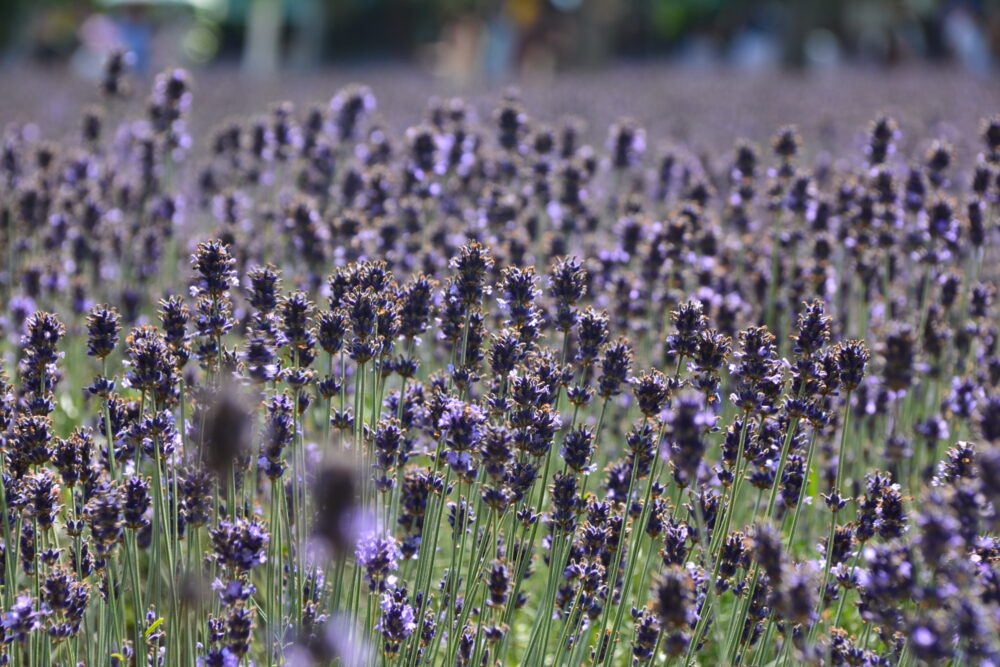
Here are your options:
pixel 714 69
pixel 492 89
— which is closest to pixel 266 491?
pixel 492 89

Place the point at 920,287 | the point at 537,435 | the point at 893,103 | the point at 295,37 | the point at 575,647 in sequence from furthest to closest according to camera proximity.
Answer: the point at 295,37 → the point at 893,103 → the point at 920,287 → the point at 575,647 → the point at 537,435

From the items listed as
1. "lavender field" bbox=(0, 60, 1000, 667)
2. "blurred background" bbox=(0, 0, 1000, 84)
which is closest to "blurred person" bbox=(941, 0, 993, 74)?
"blurred background" bbox=(0, 0, 1000, 84)

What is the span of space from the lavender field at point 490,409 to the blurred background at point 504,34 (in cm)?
478

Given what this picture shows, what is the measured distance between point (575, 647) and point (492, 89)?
10.9 meters

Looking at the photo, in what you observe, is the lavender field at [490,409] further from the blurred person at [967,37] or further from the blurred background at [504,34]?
the blurred person at [967,37]

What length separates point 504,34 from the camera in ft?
82.3

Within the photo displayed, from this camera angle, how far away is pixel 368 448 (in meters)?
2.46

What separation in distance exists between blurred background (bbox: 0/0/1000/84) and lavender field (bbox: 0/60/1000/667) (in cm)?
478

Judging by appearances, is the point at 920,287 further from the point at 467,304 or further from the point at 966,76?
the point at 966,76

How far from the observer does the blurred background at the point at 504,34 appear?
2003 cm

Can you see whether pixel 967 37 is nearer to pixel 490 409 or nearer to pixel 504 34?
pixel 504 34

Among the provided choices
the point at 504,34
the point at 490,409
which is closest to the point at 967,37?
the point at 504,34

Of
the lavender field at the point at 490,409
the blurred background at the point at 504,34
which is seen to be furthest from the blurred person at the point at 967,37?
the lavender field at the point at 490,409

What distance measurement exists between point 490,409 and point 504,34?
23685mm
